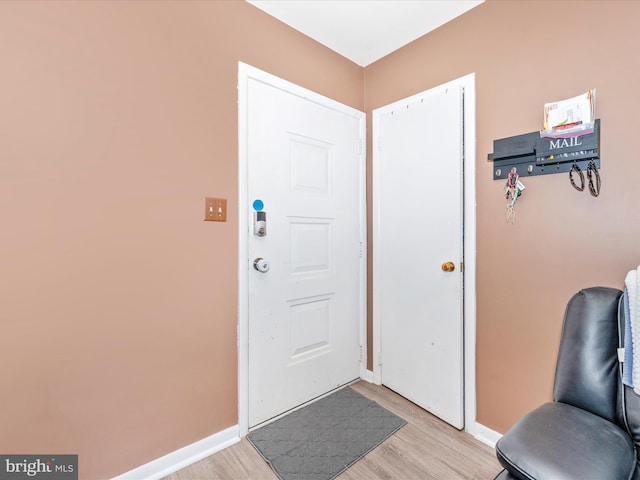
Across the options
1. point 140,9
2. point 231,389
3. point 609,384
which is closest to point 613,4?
point 609,384

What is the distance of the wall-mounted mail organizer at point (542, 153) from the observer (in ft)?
4.37

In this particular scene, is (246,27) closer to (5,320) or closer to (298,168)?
(298,168)

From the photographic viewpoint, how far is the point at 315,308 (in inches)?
80.7

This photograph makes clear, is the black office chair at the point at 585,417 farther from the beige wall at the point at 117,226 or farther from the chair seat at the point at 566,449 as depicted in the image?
the beige wall at the point at 117,226

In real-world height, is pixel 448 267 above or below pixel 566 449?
above

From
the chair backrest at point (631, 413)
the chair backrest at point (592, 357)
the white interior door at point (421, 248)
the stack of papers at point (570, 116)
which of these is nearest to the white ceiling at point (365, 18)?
the white interior door at point (421, 248)

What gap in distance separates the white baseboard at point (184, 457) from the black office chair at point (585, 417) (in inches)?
50.9

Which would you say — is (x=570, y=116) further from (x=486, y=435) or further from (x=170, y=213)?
(x=170, y=213)

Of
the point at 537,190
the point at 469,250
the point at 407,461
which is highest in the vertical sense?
the point at 537,190

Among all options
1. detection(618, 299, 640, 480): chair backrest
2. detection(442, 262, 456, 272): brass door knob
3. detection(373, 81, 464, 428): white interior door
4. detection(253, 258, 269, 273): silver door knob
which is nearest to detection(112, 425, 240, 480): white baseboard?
detection(253, 258, 269, 273): silver door knob

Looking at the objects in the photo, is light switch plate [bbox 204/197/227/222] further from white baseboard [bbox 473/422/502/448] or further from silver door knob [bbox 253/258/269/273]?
white baseboard [bbox 473/422/502/448]

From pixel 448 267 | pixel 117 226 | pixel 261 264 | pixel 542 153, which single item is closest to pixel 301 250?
pixel 261 264

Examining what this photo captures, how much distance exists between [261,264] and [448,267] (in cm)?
107

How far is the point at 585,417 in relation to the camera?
3.41ft
